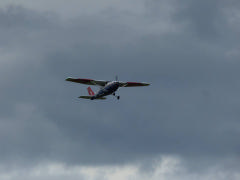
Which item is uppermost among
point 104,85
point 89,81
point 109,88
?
point 89,81

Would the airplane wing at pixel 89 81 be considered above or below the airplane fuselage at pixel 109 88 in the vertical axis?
above

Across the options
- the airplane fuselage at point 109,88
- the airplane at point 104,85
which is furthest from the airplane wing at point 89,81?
the airplane fuselage at point 109,88

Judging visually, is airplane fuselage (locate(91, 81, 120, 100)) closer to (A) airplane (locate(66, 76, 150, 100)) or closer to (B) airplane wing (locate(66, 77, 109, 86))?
(A) airplane (locate(66, 76, 150, 100))

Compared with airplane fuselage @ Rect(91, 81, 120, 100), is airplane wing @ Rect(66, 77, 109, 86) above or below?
above

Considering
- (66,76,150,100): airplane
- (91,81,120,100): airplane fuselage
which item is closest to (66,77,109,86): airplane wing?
(66,76,150,100): airplane

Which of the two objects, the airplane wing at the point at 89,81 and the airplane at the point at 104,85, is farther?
the airplane wing at the point at 89,81

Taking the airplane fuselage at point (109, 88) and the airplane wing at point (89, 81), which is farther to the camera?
the airplane wing at point (89, 81)

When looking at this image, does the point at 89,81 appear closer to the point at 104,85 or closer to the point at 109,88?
the point at 104,85

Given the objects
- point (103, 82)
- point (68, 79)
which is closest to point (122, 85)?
point (103, 82)

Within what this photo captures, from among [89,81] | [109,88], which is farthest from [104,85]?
[109,88]

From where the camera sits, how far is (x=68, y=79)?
362ft

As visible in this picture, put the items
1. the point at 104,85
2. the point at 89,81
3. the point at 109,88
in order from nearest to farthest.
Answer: the point at 109,88
the point at 104,85
the point at 89,81

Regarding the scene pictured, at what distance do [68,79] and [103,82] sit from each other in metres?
8.31

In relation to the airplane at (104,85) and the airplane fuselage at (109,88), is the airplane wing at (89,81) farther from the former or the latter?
the airplane fuselage at (109,88)
